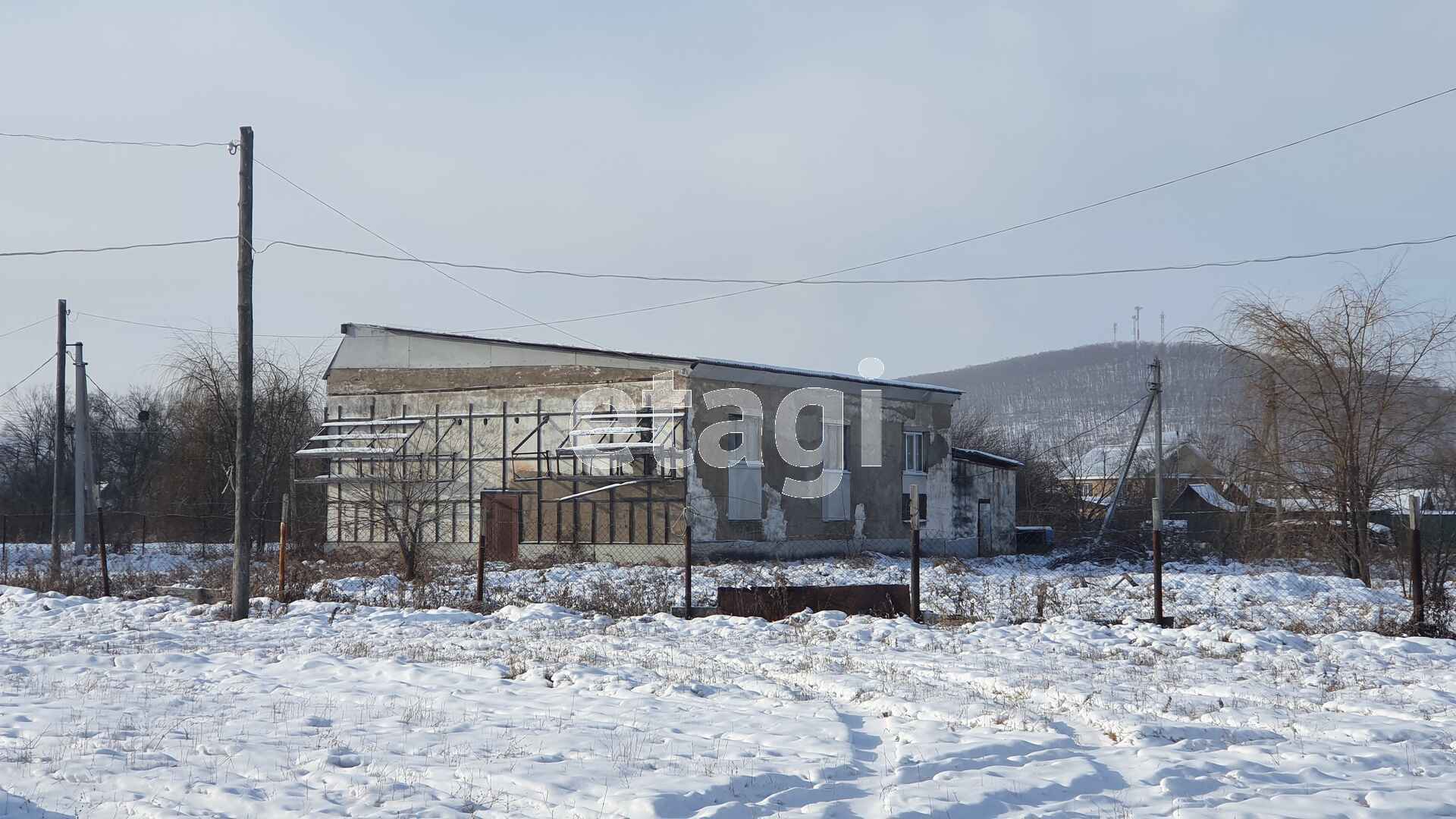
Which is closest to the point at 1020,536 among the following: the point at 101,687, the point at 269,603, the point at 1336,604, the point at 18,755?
the point at 1336,604

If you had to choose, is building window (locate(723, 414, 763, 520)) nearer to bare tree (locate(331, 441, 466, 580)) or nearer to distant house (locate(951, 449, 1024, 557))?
bare tree (locate(331, 441, 466, 580))

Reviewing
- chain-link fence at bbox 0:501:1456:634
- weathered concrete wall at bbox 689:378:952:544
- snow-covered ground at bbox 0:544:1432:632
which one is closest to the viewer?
chain-link fence at bbox 0:501:1456:634

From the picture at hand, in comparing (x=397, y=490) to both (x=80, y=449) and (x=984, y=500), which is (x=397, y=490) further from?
(x=984, y=500)

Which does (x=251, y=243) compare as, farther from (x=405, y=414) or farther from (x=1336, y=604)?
(x=1336, y=604)

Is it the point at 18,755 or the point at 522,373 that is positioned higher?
the point at 522,373

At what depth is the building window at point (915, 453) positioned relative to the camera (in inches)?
1320

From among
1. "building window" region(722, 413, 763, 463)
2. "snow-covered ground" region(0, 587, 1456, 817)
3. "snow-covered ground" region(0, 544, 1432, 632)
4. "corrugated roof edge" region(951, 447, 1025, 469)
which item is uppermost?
"building window" region(722, 413, 763, 463)

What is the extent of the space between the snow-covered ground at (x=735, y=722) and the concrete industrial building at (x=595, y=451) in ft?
44.4

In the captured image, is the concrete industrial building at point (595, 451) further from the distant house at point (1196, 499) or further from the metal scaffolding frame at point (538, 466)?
the distant house at point (1196, 499)

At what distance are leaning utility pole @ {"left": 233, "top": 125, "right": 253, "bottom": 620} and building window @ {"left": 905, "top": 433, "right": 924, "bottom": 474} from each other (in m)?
20.4

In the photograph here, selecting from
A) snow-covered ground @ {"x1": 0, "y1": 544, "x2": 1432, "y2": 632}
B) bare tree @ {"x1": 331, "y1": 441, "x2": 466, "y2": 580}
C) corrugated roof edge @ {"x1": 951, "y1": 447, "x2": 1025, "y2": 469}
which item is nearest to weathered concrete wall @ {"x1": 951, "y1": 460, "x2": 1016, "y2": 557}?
corrugated roof edge @ {"x1": 951, "y1": 447, "x2": 1025, "y2": 469}

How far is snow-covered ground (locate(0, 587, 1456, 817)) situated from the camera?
6.14 m

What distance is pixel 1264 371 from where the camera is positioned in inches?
835

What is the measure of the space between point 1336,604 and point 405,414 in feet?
73.5
